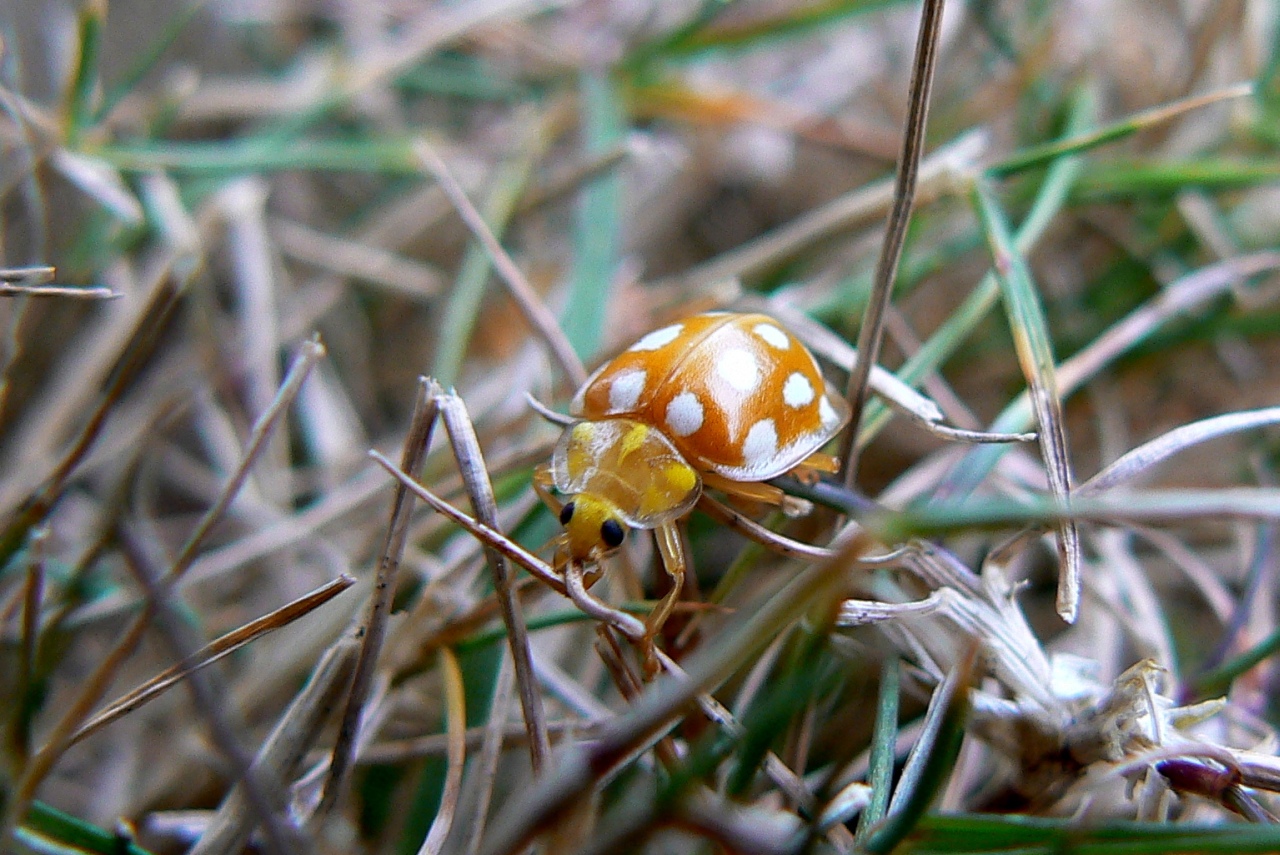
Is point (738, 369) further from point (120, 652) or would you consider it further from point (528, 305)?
point (120, 652)

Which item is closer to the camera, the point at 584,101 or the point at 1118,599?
the point at 1118,599

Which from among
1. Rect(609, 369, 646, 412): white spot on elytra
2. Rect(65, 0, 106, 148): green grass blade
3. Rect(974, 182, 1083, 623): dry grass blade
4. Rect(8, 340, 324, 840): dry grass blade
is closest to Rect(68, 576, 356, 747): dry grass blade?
Rect(8, 340, 324, 840): dry grass blade

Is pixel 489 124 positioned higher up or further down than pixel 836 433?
higher up

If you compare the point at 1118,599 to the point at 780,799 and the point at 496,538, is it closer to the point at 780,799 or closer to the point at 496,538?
the point at 780,799

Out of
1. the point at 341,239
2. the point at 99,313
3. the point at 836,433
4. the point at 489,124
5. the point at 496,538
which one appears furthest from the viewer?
the point at 489,124

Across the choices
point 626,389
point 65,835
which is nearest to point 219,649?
point 65,835

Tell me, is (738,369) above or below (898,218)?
below

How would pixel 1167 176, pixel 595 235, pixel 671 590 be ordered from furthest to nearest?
pixel 595 235 < pixel 1167 176 < pixel 671 590

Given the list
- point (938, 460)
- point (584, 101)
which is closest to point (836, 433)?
point (938, 460)
